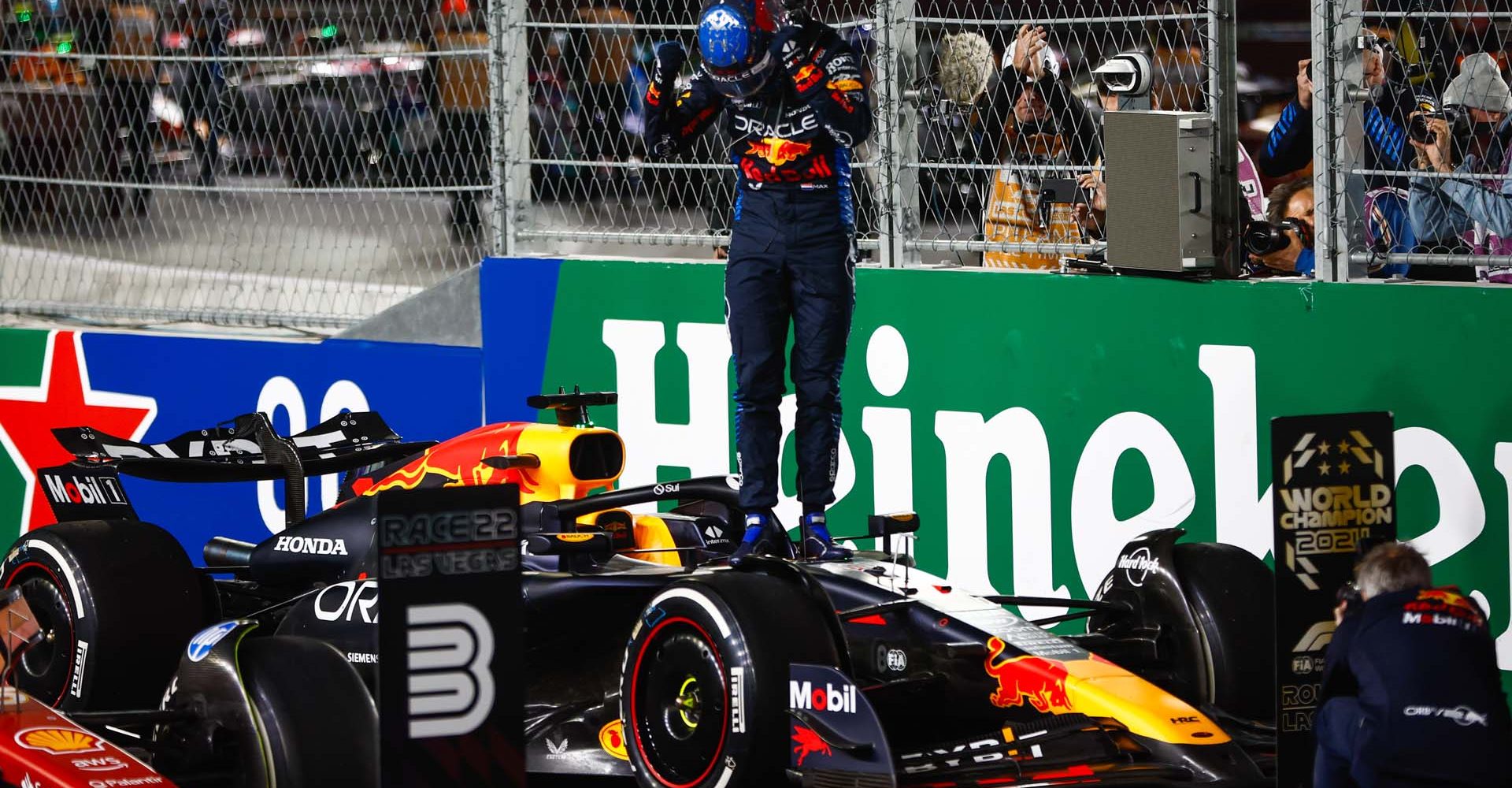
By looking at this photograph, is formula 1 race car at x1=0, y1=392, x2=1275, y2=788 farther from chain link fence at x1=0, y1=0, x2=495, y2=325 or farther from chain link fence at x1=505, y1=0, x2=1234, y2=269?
chain link fence at x1=0, y1=0, x2=495, y2=325

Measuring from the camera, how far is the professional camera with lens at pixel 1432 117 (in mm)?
6984

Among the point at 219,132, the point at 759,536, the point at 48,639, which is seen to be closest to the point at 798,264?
the point at 759,536

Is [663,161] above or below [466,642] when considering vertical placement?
above

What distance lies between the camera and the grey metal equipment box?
300 inches

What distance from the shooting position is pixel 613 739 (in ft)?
20.0

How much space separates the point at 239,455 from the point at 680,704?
2.58m

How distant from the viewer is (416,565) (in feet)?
14.2

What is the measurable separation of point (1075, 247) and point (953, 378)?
66 cm

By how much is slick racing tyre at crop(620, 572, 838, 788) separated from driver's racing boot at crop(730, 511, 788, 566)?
813 millimetres

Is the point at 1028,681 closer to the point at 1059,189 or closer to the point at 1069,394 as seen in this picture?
the point at 1069,394

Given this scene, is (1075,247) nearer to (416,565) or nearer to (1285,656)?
(1285,656)

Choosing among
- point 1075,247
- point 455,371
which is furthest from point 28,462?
point 1075,247

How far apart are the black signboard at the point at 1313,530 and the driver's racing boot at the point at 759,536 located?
1.81m

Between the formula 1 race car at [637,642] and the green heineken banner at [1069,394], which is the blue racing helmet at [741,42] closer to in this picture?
the formula 1 race car at [637,642]
